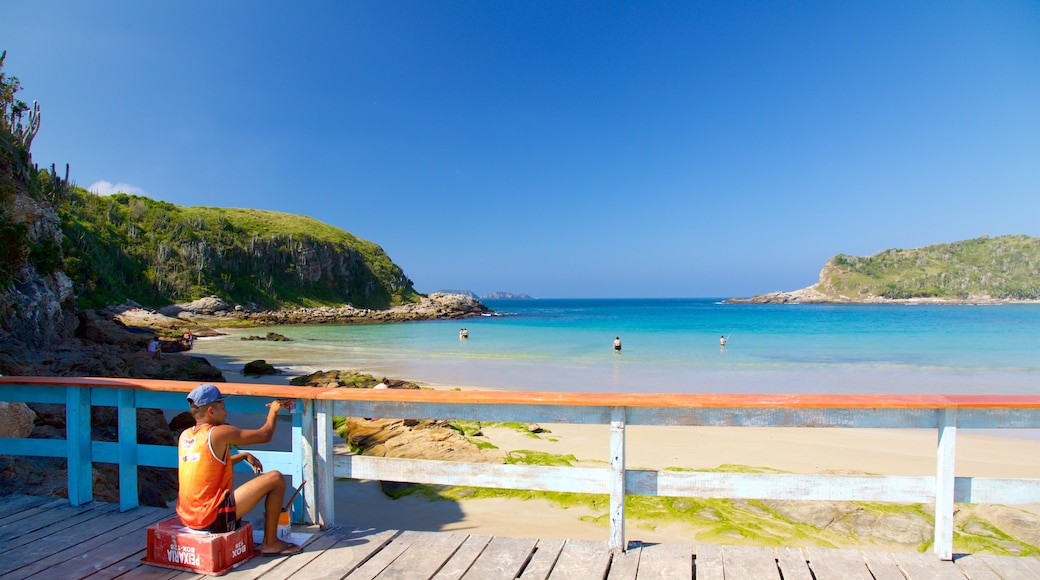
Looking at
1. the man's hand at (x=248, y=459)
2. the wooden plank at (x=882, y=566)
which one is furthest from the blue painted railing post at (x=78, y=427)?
the wooden plank at (x=882, y=566)

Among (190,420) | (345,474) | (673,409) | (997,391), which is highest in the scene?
(673,409)

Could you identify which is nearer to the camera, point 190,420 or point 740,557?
point 740,557

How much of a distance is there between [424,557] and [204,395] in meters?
1.65

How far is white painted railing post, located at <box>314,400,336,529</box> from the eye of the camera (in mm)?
3510

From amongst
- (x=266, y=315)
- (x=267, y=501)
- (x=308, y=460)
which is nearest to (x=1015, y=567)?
(x=308, y=460)

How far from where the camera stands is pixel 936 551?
123 inches

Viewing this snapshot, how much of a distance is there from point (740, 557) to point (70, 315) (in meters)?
20.7

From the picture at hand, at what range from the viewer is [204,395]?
3213 mm

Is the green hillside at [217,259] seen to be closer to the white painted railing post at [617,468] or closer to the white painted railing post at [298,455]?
the white painted railing post at [298,455]

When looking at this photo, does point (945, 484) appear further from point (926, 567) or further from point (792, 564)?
point (792, 564)

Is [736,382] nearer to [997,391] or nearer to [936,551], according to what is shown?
[997,391]

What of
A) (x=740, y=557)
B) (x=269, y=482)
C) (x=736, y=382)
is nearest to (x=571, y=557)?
(x=740, y=557)

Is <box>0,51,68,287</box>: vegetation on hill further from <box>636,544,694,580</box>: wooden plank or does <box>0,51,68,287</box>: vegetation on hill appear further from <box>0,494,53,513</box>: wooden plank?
<box>636,544,694,580</box>: wooden plank

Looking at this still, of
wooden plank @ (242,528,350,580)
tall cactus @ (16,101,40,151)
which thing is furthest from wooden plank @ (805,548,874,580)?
tall cactus @ (16,101,40,151)
